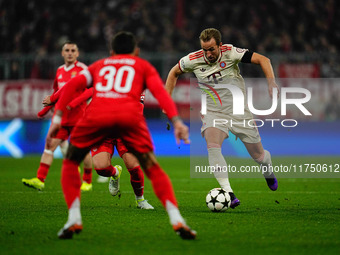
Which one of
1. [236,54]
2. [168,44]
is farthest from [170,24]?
[236,54]

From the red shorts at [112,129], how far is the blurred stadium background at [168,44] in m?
13.4

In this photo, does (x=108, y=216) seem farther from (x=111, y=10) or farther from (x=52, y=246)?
(x=111, y=10)

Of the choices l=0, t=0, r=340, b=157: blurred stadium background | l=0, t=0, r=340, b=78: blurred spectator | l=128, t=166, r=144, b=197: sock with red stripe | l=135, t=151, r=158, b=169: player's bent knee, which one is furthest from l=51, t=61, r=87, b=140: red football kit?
l=0, t=0, r=340, b=78: blurred spectator

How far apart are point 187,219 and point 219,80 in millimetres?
2142

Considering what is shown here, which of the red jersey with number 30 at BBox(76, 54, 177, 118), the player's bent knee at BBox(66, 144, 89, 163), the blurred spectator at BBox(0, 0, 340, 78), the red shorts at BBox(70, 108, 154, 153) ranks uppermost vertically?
the blurred spectator at BBox(0, 0, 340, 78)

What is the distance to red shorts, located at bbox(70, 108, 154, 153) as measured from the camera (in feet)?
18.6

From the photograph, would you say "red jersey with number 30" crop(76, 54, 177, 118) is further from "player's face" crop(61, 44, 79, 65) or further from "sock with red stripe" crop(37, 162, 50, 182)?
"player's face" crop(61, 44, 79, 65)

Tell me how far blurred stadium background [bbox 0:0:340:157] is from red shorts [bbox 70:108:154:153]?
43.8ft

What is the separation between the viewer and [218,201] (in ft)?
26.0

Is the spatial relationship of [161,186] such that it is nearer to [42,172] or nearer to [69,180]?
[69,180]

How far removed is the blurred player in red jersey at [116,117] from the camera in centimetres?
568

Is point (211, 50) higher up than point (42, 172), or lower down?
higher up

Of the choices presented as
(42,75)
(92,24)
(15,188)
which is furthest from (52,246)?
(92,24)

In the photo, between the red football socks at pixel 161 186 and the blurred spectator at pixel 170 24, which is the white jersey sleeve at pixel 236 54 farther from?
the blurred spectator at pixel 170 24
